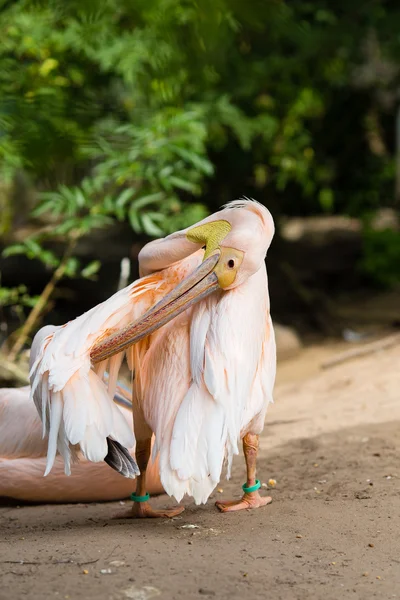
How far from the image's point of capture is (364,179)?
13.5 meters

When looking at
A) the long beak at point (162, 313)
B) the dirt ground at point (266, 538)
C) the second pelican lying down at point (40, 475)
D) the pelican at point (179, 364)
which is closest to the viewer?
the dirt ground at point (266, 538)

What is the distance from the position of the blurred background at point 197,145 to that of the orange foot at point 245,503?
1494 millimetres

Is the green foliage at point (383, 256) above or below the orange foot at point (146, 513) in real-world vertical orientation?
below

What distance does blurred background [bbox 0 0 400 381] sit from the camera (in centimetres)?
154

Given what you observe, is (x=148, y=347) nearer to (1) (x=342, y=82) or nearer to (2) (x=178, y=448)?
(2) (x=178, y=448)

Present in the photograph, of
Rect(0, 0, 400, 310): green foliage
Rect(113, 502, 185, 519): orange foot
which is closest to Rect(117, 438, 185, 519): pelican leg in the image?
Rect(113, 502, 185, 519): orange foot

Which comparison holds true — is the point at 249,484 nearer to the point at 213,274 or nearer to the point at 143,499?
the point at 143,499

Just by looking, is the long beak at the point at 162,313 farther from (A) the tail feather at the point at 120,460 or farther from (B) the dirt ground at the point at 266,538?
(B) the dirt ground at the point at 266,538

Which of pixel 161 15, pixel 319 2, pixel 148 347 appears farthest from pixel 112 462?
pixel 319 2

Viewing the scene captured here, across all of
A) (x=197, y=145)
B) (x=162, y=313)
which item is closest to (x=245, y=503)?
(x=162, y=313)

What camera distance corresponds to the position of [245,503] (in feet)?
12.3

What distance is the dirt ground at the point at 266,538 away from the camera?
2.75 metres

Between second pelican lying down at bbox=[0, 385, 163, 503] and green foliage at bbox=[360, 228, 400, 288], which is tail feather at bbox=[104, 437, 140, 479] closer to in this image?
second pelican lying down at bbox=[0, 385, 163, 503]

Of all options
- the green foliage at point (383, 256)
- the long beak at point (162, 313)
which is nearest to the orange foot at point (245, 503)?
the long beak at point (162, 313)
